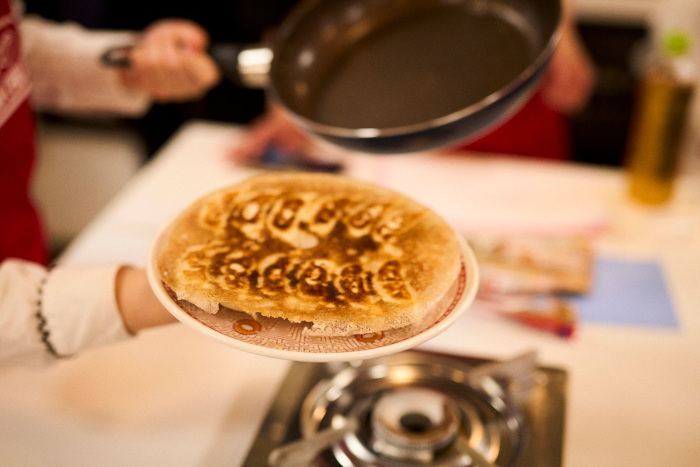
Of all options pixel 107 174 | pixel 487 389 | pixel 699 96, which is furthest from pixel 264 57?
pixel 107 174

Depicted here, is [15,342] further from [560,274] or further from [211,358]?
[560,274]

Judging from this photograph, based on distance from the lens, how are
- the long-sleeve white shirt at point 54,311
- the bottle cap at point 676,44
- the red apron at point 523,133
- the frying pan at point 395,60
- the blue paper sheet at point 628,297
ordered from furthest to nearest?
1. the red apron at point 523,133
2. the bottle cap at point 676,44
3. the blue paper sheet at point 628,297
4. the frying pan at point 395,60
5. the long-sleeve white shirt at point 54,311

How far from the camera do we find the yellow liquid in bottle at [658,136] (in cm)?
113

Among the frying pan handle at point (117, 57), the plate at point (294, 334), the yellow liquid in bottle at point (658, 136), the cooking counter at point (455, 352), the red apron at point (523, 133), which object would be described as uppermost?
the frying pan handle at point (117, 57)

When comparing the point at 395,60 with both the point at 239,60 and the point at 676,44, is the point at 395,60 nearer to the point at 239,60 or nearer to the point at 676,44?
the point at 239,60

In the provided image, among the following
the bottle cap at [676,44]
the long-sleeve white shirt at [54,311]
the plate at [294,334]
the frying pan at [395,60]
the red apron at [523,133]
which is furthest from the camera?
the red apron at [523,133]

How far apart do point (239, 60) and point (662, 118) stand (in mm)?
738

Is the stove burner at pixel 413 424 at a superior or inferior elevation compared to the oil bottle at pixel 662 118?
inferior

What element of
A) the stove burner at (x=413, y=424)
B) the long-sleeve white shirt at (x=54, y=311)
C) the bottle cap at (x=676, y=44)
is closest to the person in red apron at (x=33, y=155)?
the long-sleeve white shirt at (x=54, y=311)

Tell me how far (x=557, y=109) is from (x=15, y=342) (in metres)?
1.39

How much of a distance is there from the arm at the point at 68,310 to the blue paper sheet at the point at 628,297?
618 mm

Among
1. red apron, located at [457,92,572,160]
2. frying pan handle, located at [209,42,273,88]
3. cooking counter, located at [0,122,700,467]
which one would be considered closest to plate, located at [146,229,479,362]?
cooking counter, located at [0,122,700,467]

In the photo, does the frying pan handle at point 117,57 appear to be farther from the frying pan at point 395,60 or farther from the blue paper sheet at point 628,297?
the blue paper sheet at point 628,297

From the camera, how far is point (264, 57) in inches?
36.4
